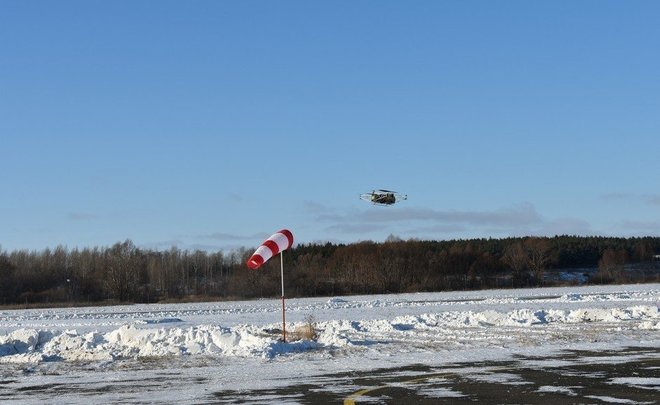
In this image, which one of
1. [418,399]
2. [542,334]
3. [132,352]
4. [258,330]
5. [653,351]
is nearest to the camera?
[418,399]

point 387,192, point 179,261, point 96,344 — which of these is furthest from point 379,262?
point 96,344

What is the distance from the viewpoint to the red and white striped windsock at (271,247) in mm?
22016

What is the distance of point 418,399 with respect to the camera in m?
11.8

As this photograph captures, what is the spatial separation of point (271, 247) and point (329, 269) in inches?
2848

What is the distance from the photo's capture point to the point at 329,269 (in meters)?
94.2

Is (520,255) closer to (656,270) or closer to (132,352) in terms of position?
(656,270)

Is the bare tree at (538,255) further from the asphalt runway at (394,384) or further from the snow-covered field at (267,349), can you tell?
the asphalt runway at (394,384)

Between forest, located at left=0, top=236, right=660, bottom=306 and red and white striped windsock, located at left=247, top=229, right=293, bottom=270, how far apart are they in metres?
45.8

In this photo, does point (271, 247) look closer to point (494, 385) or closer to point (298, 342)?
point (298, 342)

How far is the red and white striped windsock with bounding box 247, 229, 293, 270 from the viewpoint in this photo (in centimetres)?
2202

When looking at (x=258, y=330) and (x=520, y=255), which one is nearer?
(x=258, y=330)

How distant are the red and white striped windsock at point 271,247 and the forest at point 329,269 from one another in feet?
150

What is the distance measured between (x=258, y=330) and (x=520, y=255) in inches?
3420

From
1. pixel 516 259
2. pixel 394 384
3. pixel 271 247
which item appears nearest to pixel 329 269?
pixel 516 259
